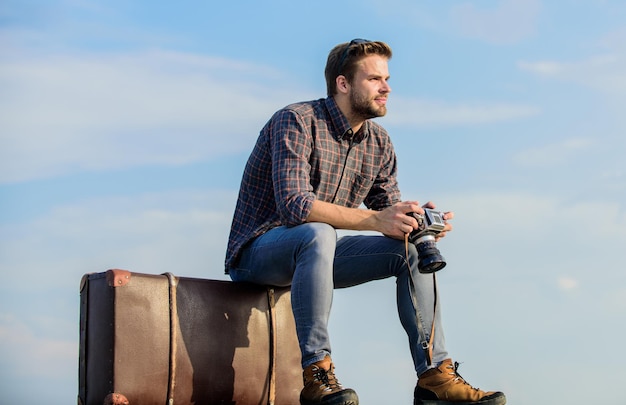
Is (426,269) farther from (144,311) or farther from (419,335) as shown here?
(144,311)

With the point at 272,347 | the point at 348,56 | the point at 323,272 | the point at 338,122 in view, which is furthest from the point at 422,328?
the point at 348,56

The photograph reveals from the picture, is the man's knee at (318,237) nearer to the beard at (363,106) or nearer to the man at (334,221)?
the man at (334,221)

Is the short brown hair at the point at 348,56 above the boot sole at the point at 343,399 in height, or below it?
above

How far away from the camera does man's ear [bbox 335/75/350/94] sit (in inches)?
184

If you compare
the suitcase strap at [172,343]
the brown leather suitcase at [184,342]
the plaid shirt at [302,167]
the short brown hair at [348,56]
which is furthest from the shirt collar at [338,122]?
the suitcase strap at [172,343]

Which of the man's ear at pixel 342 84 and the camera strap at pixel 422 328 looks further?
the man's ear at pixel 342 84

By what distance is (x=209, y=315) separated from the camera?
4.44 m

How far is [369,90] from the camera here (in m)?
4.62

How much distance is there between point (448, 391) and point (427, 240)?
27.8 inches

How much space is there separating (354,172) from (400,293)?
75 cm

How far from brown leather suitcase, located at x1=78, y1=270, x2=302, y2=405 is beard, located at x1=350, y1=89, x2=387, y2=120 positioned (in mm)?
1032

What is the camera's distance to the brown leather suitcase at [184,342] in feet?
13.7

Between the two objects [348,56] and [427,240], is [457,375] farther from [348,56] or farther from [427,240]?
[348,56]

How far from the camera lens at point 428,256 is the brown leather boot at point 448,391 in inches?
17.4
